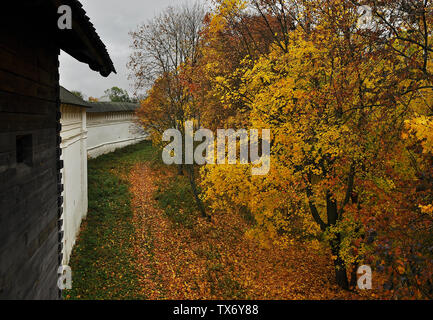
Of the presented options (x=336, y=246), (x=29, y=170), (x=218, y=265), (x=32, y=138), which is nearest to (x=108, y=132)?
(x=218, y=265)

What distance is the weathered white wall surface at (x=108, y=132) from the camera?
22141 millimetres

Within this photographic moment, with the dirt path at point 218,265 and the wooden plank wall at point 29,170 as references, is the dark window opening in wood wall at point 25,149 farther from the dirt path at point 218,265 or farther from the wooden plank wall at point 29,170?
the dirt path at point 218,265

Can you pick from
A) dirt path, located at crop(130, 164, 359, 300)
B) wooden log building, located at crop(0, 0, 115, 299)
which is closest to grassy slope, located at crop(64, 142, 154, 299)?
dirt path, located at crop(130, 164, 359, 300)

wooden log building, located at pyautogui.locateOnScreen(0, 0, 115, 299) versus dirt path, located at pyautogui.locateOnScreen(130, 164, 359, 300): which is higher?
wooden log building, located at pyautogui.locateOnScreen(0, 0, 115, 299)

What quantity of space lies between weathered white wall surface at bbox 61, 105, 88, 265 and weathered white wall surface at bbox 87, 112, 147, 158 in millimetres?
7673

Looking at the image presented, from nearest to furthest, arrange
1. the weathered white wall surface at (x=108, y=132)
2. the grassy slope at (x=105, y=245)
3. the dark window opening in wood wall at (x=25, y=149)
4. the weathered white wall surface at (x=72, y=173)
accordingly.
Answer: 1. the dark window opening in wood wall at (x=25, y=149)
2. the grassy slope at (x=105, y=245)
3. the weathered white wall surface at (x=72, y=173)
4. the weathered white wall surface at (x=108, y=132)

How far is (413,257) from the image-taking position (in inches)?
184

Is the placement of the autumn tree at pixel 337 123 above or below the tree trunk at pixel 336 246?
above

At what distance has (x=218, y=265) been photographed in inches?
476

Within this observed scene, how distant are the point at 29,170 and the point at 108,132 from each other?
23.7 m

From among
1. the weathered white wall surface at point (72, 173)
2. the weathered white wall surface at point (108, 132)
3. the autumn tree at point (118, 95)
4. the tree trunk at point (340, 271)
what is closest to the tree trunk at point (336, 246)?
the tree trunk at point (340, 271)

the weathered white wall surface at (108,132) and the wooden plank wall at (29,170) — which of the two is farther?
the weathered white wall surface at (108,132)

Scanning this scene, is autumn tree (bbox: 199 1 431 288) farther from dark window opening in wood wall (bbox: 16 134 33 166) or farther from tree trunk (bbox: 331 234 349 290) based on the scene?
dark window opening in wood wall (bbox: 16 134 33 166)

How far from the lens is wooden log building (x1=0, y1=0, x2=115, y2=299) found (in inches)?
109
